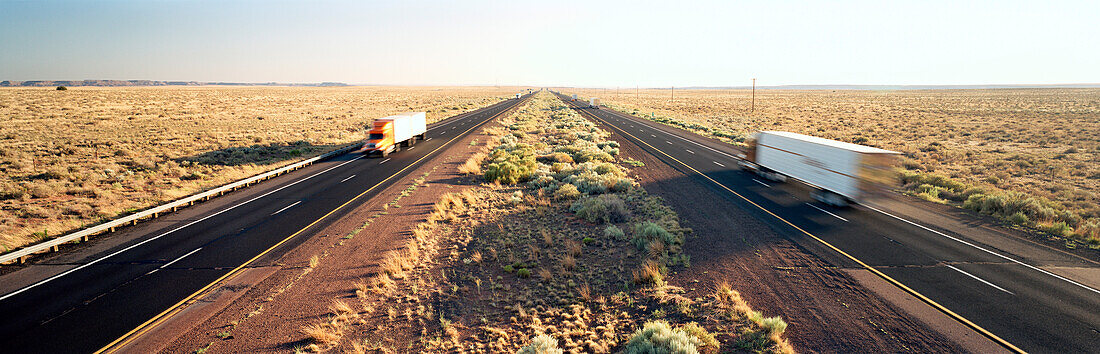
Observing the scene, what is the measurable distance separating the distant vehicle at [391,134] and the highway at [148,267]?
10332 millimetres

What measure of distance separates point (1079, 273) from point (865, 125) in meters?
47.9

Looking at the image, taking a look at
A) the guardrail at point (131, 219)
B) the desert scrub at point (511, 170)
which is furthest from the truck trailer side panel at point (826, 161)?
the guardrail at point (131, 219)

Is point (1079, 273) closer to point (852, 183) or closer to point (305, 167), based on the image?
point (852, 183)

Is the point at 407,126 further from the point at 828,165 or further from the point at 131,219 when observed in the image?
the point at 828,165

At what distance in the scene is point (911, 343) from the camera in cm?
786

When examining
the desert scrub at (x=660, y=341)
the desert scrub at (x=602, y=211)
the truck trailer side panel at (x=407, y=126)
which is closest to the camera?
the desert scrub at (x=660, y=341)

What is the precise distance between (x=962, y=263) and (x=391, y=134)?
32.3 m

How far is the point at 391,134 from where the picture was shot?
31.7 metres

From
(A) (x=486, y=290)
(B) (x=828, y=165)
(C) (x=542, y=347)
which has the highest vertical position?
(B) (x=828, y=165)

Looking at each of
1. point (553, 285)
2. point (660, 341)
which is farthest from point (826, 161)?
point (660, 341)

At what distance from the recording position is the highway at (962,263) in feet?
27.5

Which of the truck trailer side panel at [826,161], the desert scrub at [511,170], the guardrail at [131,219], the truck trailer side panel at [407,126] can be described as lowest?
the guardrail at [131,219]

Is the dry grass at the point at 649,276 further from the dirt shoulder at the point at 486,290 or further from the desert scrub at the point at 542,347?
the desert scrub at the point at 542,347

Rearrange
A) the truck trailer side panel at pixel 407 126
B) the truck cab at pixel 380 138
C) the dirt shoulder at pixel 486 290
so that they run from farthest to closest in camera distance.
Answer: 1. the truck trailer side panel at pixel 407 126
2. the truck cab at pixel 380 138
3. the dirt shoulder at pixel 486 290
